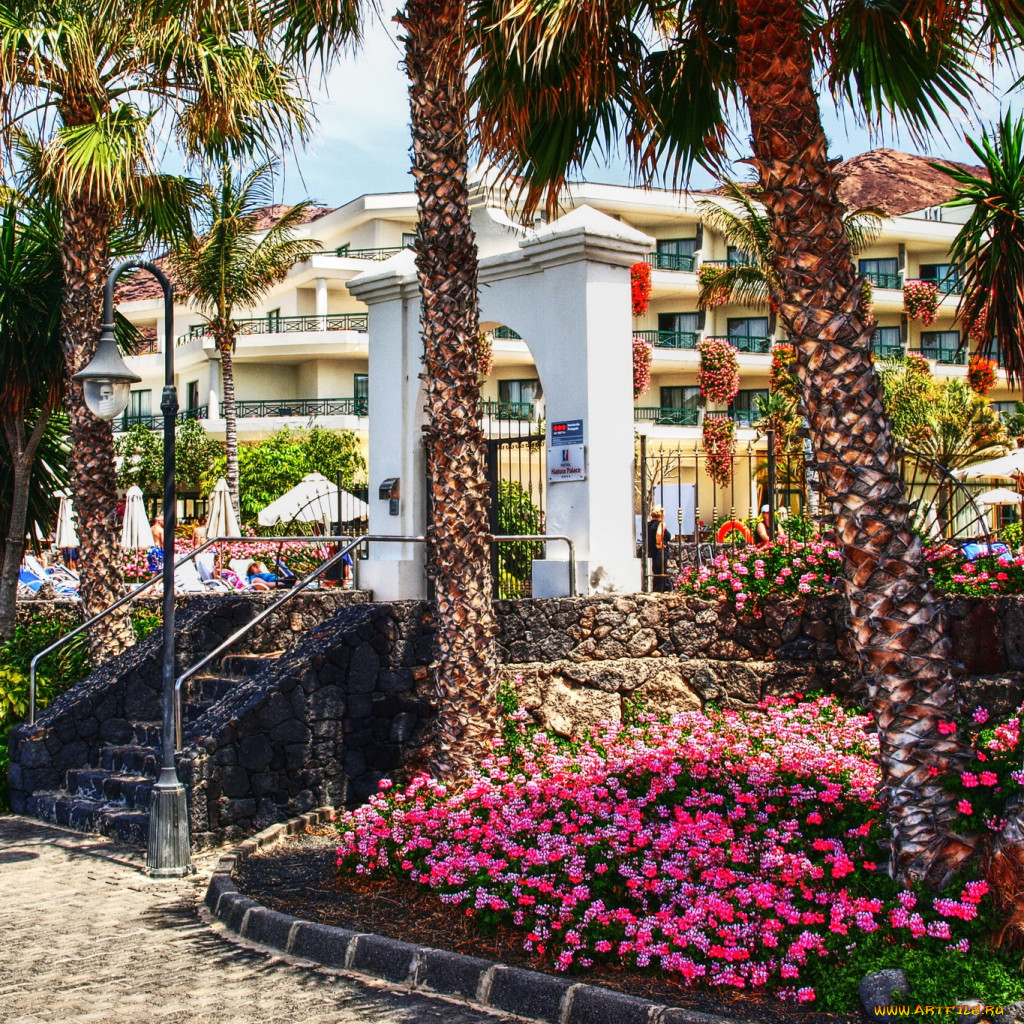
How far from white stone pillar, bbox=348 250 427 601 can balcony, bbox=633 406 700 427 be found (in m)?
32.1

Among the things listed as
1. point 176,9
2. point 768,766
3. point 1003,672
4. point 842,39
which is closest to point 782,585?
point 1003,672

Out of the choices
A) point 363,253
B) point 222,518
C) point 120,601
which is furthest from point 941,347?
point 120,601

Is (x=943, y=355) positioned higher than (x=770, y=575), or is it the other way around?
(x=943, y=355)

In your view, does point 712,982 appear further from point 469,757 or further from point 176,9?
point 176,9

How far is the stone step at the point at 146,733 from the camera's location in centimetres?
1080

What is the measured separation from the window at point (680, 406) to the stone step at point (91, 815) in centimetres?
3440

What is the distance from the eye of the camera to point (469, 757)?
8836 millimetres

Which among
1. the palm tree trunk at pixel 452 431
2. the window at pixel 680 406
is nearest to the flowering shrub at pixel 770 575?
the palm tree trunk at pixel 452 431

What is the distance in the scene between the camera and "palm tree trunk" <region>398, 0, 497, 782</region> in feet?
29.1

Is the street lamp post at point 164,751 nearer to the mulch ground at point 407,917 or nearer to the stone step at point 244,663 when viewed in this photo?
the mulch ground at point 407,917

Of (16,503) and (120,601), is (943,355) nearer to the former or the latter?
(16,503)

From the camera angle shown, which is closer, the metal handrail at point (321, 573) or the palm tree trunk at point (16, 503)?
the metal handrail at point (321, 573)

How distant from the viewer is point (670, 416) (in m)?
44.4

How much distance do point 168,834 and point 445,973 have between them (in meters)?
3.40
